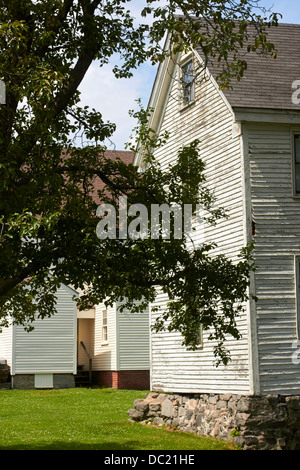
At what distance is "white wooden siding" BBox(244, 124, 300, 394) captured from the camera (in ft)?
51.8

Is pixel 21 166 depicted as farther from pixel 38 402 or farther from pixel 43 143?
pixel 38 402

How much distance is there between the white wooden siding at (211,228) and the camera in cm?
1642

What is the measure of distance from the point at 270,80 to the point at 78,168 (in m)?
7.60

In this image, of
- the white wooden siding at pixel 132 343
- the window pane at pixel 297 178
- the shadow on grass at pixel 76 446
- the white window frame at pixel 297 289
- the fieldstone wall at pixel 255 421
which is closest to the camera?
the shadow on grass at pixel 76 446

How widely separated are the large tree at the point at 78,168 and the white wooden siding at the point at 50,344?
17794mm

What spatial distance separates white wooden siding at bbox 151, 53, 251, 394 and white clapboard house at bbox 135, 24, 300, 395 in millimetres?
26

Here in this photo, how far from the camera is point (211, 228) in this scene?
58.6 ft

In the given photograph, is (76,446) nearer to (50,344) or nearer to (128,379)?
(128,379)

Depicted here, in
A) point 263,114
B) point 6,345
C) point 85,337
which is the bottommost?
point 6,345

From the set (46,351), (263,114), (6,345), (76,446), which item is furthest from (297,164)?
(6,345)

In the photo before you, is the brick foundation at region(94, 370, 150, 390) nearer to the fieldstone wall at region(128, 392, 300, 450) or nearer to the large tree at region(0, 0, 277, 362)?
the fieldstone wall at region(128, 392, 300, 450)

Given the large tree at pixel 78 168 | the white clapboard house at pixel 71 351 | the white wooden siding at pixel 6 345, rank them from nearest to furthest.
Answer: the large tree at pixel 78 168
the white clapboard house at pixel 71 351
the white wooden siding at pixel 6 345

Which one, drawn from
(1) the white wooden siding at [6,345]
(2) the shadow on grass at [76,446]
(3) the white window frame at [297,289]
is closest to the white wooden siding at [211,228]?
(3) the white window frame at [297,289]

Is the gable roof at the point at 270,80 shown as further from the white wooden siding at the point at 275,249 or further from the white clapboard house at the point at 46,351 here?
the white clapboard house at the point at 46,351
